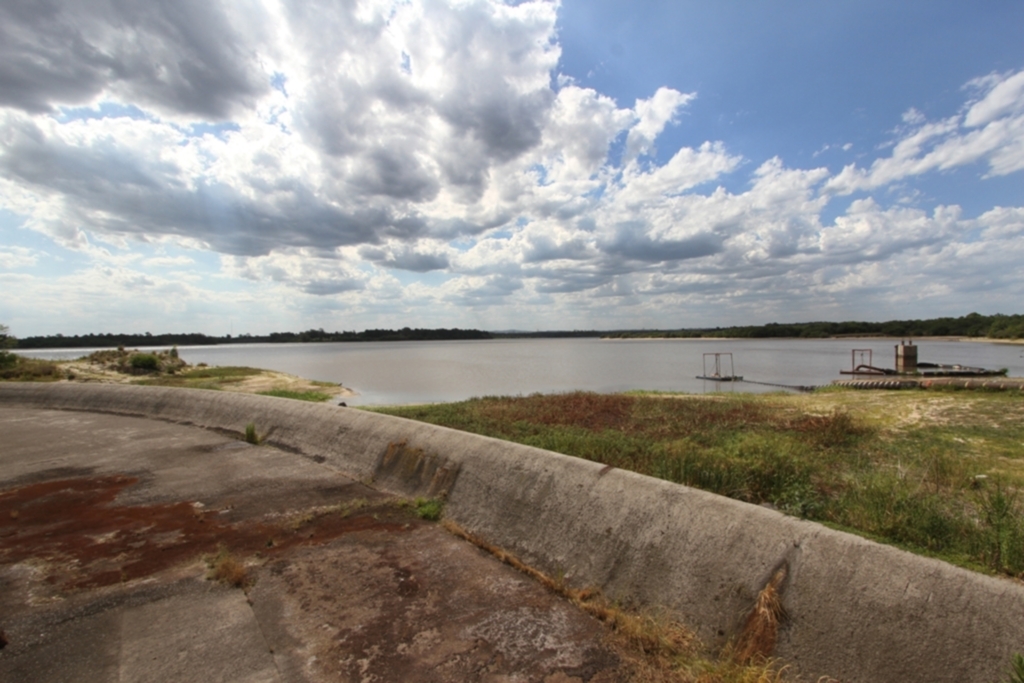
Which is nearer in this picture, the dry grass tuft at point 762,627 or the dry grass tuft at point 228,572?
the dry grass tuft at point 762,627

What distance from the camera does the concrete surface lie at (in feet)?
8.50

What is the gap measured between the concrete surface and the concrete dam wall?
15.3 inches

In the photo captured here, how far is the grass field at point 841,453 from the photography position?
11.1ft

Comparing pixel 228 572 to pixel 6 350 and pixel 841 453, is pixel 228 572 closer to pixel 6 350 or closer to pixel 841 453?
pixel 841 453

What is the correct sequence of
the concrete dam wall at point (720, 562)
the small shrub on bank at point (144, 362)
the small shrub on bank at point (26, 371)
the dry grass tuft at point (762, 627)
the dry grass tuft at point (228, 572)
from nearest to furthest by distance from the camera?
1. the concrete dam wall at point (720, 562)
2. the dry grass tuft at point (762, 627)
3. the dry grass tuft at point (228, 572)
4. the small shrub on bank at point (26, 371)
5. the small shrub on bank at point (144, 362)

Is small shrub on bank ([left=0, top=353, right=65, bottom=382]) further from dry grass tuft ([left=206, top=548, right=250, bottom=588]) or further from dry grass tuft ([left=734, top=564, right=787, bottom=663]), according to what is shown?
dry grass tuft ([left=734, top=564, right=787, bottom=663])

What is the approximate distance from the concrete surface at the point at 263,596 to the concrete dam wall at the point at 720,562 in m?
0.39

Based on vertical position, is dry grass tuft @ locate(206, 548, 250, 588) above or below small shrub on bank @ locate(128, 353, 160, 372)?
below

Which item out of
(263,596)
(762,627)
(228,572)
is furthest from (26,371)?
(762,627)

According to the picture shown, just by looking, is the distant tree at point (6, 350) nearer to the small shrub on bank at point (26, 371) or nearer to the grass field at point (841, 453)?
the small shrub on bank at point (26, 371)

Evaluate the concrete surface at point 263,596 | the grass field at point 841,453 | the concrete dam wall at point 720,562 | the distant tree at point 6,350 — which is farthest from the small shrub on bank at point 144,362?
the concrete dam wall at point 720,562

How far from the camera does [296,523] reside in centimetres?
432

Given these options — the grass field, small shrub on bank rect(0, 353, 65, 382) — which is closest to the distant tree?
small shrub on bank rect(0, 353, 65, 382)

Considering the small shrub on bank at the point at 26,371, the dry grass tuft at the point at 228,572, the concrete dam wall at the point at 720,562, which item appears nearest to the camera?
the concrete dam wall at the point at 720,562
